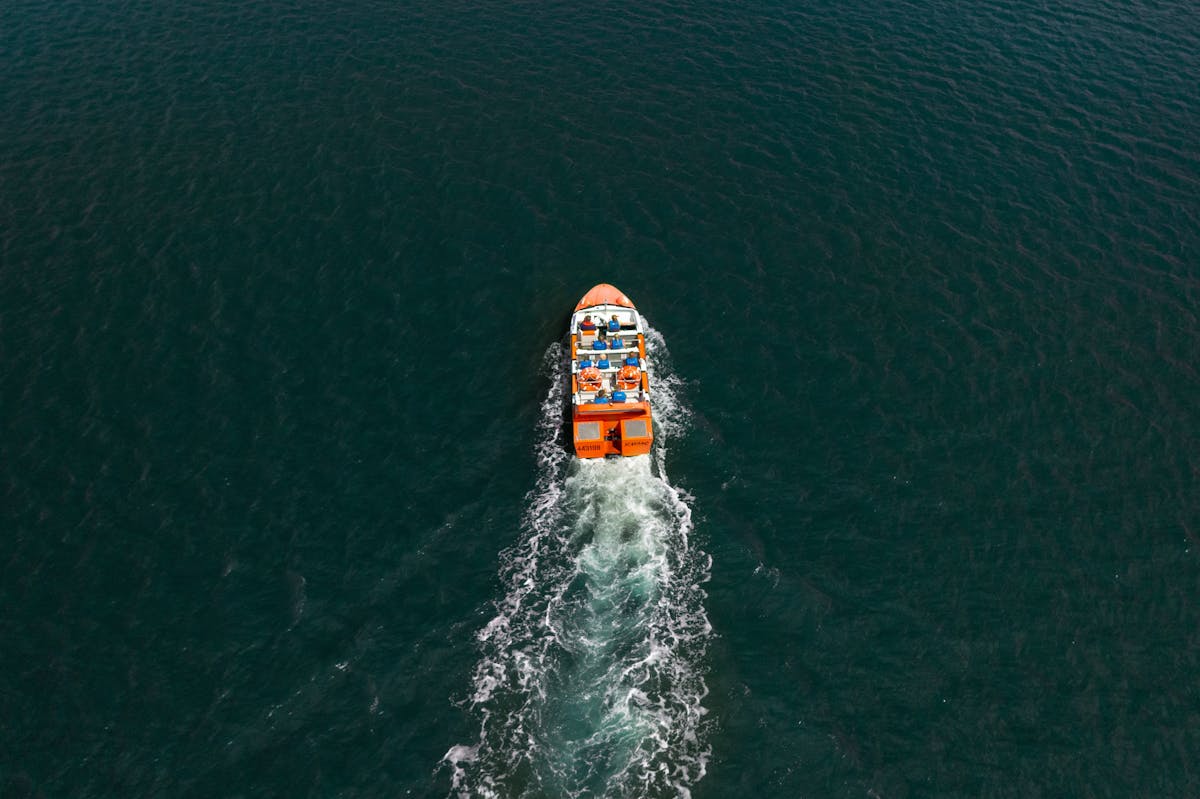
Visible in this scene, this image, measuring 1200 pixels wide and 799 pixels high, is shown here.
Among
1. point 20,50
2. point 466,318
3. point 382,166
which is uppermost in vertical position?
point 20,50

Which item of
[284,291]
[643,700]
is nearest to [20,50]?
[284,291]

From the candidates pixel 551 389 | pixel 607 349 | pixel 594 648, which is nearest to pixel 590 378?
pixel 607 349

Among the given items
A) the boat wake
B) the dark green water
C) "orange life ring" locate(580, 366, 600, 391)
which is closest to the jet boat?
"orange life ring" locate(580, 366, 600, 391)

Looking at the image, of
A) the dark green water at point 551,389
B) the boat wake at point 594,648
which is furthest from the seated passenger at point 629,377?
the boat wake at point 594,648

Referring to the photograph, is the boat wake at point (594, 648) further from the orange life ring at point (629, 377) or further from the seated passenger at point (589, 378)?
the orange life ring at point (629, 377)

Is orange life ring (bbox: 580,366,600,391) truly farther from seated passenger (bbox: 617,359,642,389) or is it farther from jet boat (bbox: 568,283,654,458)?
seated passenger (bbox: 617,359,642,389)

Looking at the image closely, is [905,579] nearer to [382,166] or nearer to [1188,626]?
[1188,626]

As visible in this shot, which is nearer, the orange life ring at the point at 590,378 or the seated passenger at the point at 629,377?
the orange life ring at the point at 590,378
